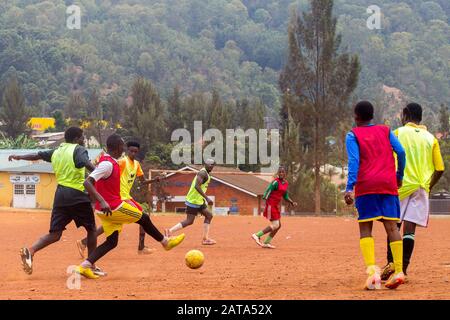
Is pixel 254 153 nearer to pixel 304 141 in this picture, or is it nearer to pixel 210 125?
pixel 210 125

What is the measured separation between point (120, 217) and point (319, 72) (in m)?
43.3

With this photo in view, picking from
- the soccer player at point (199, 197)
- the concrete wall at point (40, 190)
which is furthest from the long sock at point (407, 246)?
the concrete wall at point (40, 190)

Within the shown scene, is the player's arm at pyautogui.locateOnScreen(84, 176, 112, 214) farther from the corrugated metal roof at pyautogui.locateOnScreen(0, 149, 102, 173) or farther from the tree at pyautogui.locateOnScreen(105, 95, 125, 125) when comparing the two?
the tree at pyautogui.locateOnScreen(105, 95, 125, 125)

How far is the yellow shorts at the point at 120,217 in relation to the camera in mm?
10703

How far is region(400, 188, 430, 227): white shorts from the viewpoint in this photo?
9727 mm

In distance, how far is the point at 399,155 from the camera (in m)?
9.02

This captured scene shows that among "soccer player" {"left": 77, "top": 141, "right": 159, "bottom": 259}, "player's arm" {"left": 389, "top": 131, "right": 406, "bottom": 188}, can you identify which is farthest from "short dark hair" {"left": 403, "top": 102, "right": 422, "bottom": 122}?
"soccer player" {"left": 77, "top": 141, "right": 159, "bottom": 259}

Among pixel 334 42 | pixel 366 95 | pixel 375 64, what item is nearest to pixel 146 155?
pixel 334 42

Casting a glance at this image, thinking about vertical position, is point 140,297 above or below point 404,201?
below

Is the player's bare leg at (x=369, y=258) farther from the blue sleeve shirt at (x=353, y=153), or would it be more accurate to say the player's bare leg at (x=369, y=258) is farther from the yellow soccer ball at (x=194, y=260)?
→ the yellow soccer ball at (x=194, y=260)

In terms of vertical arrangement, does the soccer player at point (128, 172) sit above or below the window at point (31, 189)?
above

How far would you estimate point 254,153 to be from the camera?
74.5 metres

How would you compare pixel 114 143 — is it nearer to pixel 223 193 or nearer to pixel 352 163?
pixel 352 163

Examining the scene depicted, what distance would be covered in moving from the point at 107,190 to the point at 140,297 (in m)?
2.35
